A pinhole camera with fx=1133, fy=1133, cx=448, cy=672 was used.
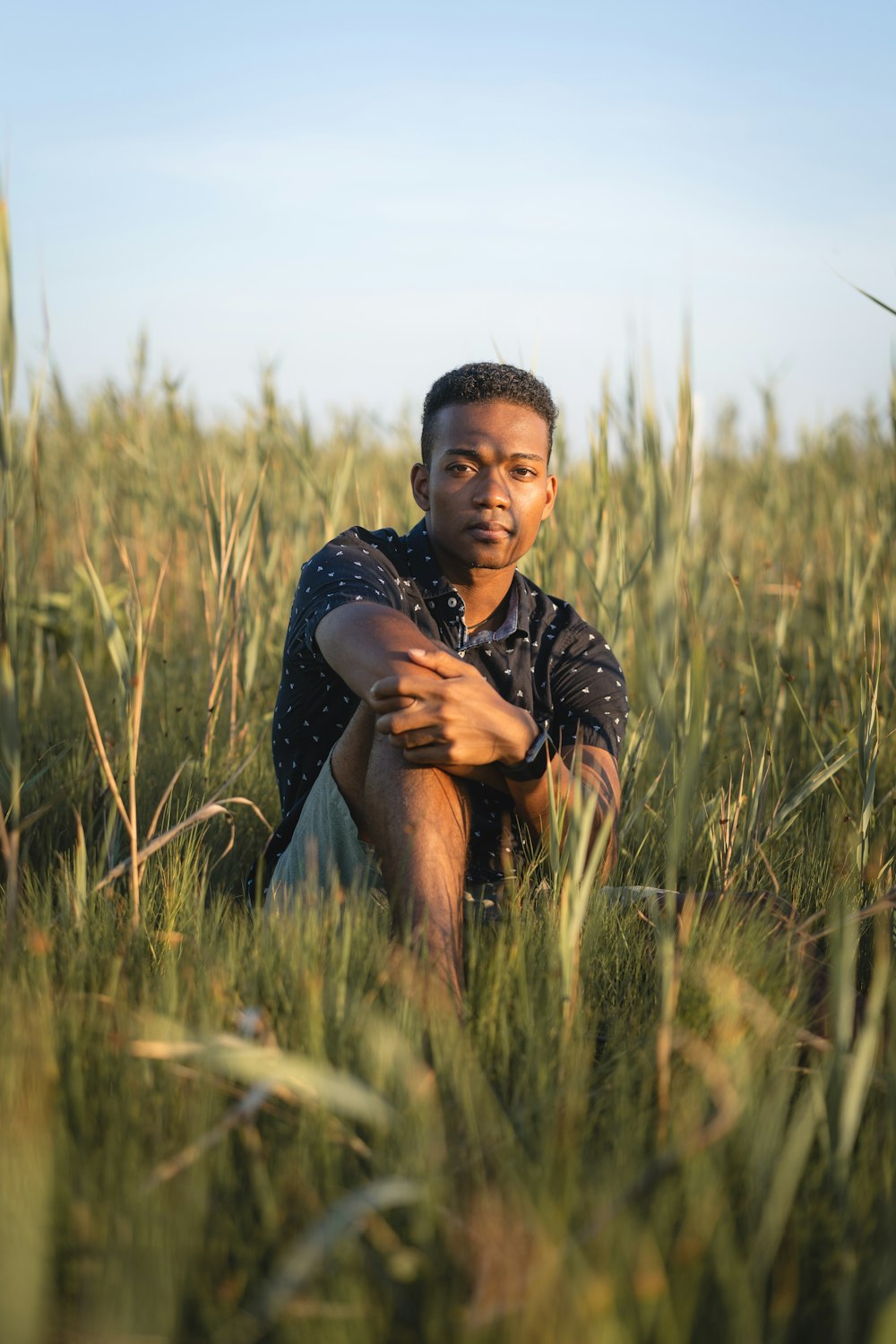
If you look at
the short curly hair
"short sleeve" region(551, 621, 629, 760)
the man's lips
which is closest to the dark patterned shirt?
"short sleeve" region(551, 621, 629, 760)

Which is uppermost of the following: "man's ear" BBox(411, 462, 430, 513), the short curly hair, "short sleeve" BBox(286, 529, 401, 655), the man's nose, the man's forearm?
the short curly hair

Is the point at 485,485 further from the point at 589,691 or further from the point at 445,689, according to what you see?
the point at 445,689

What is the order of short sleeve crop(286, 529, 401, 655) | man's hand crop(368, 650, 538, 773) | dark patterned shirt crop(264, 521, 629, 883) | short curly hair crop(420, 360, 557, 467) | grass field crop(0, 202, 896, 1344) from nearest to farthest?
grass field crop(0, 202, 896, 1344)
man's hand crop(368, 650, 538, 773)
short sleeve crop(286, 529, 401, 655)
dark patterned shirt crop(264, 521, 629, 883)
short curly hair crop(420, 360, 557, 467)

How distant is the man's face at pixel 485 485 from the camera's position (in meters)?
1.79

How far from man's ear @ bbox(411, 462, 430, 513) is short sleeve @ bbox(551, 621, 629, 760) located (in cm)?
34

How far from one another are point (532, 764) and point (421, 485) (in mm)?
651

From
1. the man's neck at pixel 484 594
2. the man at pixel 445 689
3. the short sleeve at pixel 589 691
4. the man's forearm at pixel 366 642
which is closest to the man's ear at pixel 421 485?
the man at pixel 445 689

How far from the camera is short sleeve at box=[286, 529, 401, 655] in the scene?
1.63 metres

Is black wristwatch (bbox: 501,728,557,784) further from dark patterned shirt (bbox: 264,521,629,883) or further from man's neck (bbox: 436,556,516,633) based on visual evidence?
man's neck (bbox: 436,556,516,633)

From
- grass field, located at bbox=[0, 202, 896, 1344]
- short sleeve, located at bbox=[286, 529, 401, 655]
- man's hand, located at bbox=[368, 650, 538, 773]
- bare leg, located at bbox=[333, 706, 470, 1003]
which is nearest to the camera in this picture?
grass field, located at bbox=[0, 202, 896, 1344]

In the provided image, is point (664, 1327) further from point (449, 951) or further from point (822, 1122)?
point (449, 951)

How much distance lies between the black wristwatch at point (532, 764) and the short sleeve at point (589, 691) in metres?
0.26

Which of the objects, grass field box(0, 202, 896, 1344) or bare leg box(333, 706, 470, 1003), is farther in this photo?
bare leg box(333, 706, 470, 1003)

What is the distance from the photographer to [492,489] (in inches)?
69.8
